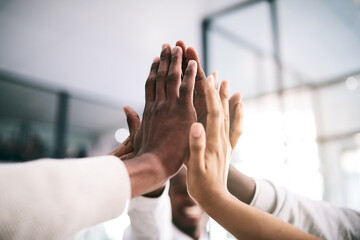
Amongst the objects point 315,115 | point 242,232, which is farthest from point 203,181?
point 315,115

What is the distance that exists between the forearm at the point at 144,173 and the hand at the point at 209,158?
0.07 metres

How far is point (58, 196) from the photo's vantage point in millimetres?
362

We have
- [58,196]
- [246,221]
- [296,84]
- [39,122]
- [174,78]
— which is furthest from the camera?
[296,84]

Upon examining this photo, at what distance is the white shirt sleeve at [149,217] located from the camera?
2.53 feet

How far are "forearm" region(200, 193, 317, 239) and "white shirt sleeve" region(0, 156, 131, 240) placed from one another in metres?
0.19

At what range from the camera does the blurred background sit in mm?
1956

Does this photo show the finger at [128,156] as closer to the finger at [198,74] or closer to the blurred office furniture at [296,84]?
the finger at [198,74]

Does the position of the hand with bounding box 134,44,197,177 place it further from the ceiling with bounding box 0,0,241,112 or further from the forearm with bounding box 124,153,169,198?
the ceiling with bounding box 0,0,241,112

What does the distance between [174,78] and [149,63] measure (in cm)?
189

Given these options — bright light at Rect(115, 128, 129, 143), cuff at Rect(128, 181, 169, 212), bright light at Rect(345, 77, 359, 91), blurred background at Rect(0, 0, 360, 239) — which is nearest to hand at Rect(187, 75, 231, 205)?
cuff at Rect(128, 181, 169, 212)

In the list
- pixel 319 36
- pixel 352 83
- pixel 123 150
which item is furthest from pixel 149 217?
pixel 352 83

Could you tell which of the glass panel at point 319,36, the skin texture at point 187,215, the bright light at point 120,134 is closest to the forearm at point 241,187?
the skin texture at point 187,215

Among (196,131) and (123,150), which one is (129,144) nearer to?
(123,150)

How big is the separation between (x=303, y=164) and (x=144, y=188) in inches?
95.8
